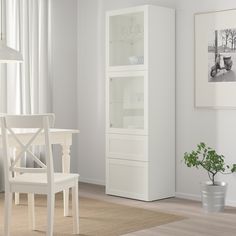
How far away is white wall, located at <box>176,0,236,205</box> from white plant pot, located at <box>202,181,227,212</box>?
0.97 ft

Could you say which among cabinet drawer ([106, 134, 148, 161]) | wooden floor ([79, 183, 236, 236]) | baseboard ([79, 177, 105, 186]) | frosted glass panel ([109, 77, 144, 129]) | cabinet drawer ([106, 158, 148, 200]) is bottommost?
wooden floor ([79, 183, 236, 236])

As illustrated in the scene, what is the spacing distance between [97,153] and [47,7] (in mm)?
1804

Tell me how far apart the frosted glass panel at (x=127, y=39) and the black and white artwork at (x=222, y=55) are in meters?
0.68

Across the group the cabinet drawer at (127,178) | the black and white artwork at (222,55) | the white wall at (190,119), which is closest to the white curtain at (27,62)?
the cabinet drawer at (127,178)

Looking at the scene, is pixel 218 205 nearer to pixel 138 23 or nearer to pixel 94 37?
pixel 138 23

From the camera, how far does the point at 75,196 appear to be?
13.9ft

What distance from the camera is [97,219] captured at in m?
4.77

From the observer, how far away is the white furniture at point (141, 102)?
5520mm

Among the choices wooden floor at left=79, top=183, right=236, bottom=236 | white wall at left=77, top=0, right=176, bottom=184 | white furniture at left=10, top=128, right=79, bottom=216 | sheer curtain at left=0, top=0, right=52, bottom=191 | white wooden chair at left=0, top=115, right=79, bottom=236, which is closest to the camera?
white wooden chair at left=0, top=115, right=79, bottom=236

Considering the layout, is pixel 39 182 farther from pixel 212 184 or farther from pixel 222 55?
pixel 222 55

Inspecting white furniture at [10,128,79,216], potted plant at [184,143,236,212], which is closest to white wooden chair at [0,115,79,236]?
white furniture at [10,128,79,216]

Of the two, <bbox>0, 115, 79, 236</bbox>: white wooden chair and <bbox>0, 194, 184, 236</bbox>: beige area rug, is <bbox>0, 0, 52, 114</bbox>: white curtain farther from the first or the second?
<bbox>0, 115, 79, 236</bbox>: white wooden chair

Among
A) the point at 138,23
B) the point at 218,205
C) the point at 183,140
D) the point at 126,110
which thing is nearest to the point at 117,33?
the point at 138,23

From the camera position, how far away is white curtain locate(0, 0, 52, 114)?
6.08 m
